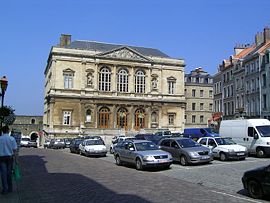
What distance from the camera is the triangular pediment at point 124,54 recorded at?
62.8m

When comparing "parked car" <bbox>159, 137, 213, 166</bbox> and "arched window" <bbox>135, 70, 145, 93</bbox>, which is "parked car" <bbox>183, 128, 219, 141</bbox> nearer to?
"parked car" <bbox>159, 137, 213, 166</bbox>

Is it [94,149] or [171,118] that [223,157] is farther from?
[171,118]

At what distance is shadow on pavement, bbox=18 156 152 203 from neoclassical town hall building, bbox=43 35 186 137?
43.7m

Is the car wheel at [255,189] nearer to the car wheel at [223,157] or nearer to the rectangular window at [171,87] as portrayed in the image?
the car wheel at [223,157]

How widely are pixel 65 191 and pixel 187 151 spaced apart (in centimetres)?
934

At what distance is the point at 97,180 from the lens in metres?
14.0

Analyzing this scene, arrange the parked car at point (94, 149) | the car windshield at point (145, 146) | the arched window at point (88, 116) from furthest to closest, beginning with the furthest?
1. the arched window at point (88, 116)
2. the parked car at point (94, 149)
3. the car windshield at point (145, 146)

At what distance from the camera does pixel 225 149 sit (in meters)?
21.1

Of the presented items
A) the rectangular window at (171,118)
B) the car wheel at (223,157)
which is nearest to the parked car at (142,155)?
the car wheel at (223,157)

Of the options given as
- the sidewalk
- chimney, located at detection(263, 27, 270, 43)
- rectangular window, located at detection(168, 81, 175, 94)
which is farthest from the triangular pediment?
the sidewalk

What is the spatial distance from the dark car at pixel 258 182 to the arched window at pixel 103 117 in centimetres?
5165

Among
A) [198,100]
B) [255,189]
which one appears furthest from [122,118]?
[255,189]

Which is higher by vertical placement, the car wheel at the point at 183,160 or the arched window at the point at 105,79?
the arched window at the point at 105,79

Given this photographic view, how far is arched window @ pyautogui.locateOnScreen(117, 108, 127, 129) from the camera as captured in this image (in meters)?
62.2
